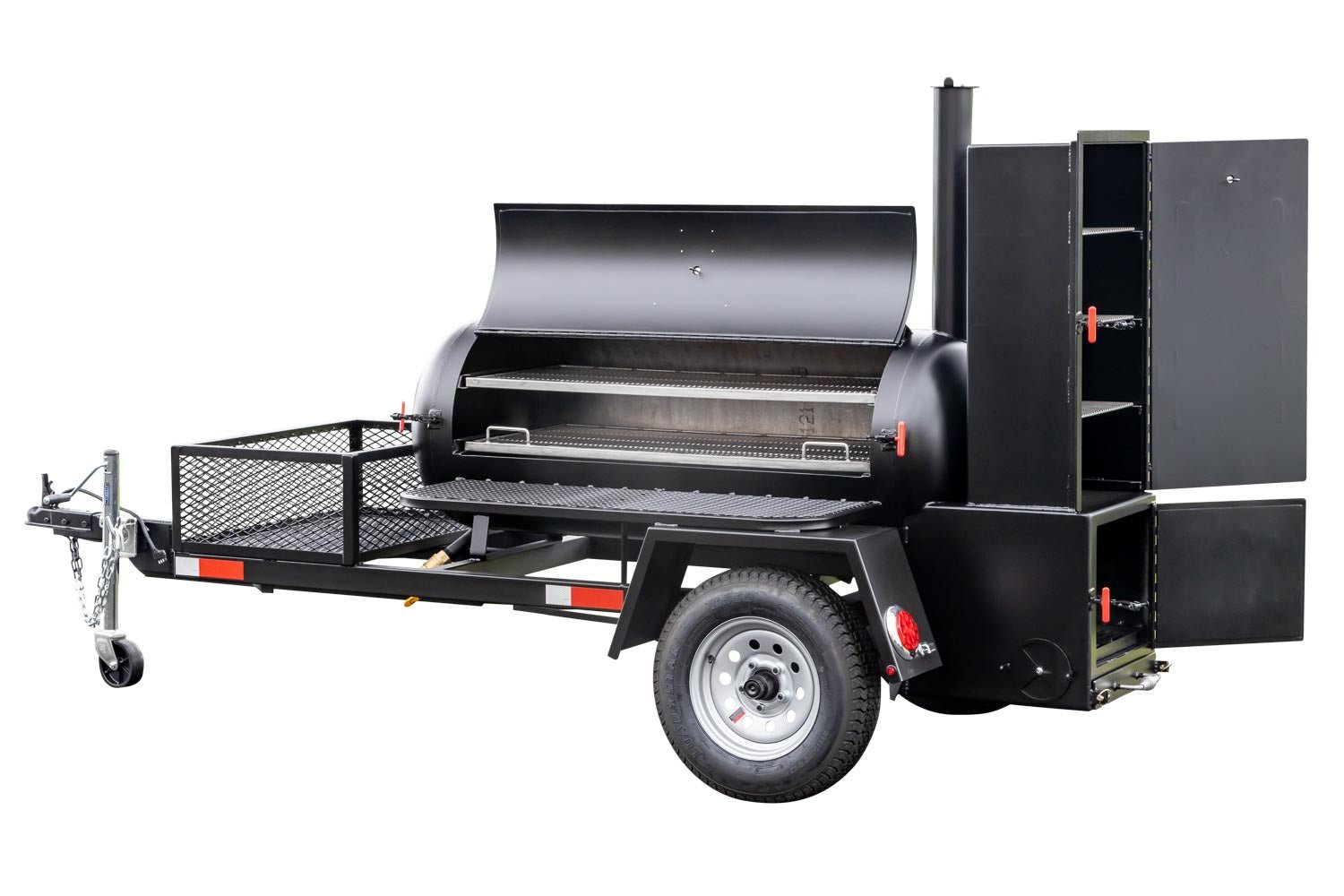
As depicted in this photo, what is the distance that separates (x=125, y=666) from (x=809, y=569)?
287 cm

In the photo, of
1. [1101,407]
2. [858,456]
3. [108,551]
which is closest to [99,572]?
[108,551]

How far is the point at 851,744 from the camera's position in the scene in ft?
22.5

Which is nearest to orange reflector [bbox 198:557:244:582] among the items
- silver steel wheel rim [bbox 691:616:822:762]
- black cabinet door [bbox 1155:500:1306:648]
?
silver steel wheel rim [bbox 691:616:822:762]

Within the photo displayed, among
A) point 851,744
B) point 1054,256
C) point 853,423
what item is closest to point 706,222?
point 853,423

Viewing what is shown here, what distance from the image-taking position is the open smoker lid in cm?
749

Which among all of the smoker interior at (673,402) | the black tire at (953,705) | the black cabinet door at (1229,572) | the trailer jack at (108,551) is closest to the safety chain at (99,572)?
the trailer jack at (108,551)

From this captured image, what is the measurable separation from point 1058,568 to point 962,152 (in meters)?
1.54

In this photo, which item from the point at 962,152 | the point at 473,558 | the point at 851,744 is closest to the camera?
the point at 851,744

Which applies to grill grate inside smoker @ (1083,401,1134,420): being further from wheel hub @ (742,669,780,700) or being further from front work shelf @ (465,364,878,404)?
wheel hub @ (742,669,780,700)

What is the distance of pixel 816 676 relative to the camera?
695 centimetres

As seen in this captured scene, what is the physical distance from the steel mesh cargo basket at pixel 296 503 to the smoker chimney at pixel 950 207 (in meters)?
2.11

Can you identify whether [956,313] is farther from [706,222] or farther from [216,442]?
[216,442]

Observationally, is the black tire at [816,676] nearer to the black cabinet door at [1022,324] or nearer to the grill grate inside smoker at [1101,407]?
the black cabinet door at [1022,324]

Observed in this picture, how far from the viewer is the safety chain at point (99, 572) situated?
829 cm
